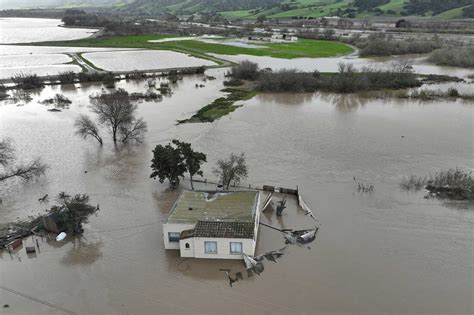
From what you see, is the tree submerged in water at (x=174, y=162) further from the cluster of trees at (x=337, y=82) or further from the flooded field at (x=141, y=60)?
the flooded field at (x=141, y=60)

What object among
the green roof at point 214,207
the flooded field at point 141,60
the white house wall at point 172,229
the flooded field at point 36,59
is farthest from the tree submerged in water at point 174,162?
the flooded field at point 36,59

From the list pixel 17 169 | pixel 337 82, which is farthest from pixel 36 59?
pixel 337 82

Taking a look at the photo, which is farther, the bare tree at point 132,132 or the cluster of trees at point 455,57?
the cluster of trees at point 455,57

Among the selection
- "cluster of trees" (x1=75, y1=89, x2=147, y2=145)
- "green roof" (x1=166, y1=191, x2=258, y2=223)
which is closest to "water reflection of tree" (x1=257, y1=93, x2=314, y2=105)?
"cluster of trees" (x1=75, y1=89, x2=147, y2=145)

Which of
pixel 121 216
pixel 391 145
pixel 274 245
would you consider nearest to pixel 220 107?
pixel 391 145

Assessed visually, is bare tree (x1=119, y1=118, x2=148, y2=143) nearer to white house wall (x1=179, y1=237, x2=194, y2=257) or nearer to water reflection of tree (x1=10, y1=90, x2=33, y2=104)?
white house wall (x1=179, y1=237, x2=194, y2=257)

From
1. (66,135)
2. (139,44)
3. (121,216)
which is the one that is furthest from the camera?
(139,44)

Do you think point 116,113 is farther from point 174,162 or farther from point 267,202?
point 267,202

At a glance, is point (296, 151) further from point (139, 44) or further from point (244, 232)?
point (139, 44)
